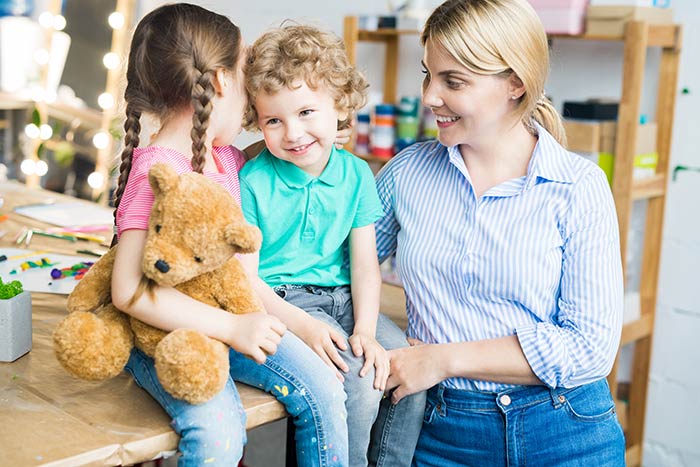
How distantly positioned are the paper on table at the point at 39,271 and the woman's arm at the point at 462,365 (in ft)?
2.33

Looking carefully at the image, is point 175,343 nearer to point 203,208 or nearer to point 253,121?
point 203,208

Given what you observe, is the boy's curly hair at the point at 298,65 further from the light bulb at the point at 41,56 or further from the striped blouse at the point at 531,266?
the light bulb at the point at 41,56

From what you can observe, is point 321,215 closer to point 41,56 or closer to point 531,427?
point 531,427

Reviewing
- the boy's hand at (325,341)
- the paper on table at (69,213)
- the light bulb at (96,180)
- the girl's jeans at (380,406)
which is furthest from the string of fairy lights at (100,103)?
the boy's hand at (325,341)

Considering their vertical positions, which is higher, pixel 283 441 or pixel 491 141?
pixel 491 141

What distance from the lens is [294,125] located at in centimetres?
135

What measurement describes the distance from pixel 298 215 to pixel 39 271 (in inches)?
27.3

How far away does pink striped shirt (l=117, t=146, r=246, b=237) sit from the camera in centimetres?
113

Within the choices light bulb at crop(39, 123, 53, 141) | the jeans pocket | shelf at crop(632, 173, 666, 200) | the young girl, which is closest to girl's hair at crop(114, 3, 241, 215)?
the young girl

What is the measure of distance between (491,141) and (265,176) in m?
0.38

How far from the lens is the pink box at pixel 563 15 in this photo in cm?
229

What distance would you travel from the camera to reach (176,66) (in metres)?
1.24

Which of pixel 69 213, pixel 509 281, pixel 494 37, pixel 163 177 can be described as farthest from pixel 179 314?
pixel 69 213

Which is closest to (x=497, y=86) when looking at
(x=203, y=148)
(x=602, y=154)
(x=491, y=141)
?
(x=491, y=141)
